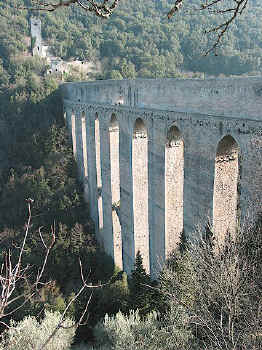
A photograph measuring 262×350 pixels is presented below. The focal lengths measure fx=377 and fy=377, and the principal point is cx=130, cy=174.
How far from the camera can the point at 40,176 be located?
19.8 meters

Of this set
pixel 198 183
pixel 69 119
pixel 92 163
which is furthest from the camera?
pixel 69 119

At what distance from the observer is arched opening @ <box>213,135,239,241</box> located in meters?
7.72

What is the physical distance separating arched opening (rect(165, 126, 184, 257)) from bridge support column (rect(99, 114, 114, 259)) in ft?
15.5

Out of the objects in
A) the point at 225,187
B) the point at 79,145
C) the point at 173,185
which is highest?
the point at 225,187

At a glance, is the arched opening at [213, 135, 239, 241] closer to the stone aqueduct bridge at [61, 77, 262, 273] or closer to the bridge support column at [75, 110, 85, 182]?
the stone aqueduct bridge at [61, 77, 262, 273]

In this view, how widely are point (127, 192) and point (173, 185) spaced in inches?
115

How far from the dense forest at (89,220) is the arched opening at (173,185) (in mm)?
1026

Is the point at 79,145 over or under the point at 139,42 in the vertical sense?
under

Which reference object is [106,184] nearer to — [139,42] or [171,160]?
[171,160]

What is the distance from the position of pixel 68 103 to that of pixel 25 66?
12.9 metres

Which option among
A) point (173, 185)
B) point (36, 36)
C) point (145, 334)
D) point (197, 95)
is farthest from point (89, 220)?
point (36, 36)

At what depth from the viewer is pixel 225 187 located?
7.92 meters

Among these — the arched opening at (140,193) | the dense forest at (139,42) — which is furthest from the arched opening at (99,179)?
the dense forest at (139,42)

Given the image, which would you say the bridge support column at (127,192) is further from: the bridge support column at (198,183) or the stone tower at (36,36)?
the stone tower at (36,36)
